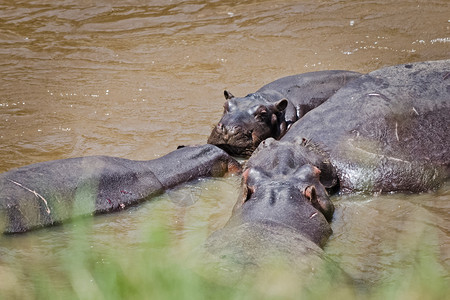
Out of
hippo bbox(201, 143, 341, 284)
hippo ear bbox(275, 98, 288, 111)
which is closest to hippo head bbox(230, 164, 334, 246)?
hippo bbox(201, 143, 341, 284)

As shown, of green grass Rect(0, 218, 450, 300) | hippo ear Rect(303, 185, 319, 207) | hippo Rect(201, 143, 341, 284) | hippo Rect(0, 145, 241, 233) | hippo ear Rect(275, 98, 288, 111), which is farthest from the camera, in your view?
hippo ear Rect(275, 98, 288, 111)

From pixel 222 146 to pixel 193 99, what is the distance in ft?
6.49

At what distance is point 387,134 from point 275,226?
2235 millimetres

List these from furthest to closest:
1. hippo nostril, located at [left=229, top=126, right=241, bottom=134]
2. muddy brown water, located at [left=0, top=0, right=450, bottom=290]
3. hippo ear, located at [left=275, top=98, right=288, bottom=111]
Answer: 1. hippo ear, located at [left=275, top=98, right=288, bottom=111]
2. hippo nostril, located at [left=229, top=126, right=241, bottom=134]
3. muddy brown water, located at [left=0, top=0, right=450, bottom=290]

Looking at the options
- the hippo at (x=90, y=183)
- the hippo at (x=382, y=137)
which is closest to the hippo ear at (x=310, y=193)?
the hippo at (x=382, y=137)

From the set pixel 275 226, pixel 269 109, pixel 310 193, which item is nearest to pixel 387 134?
pixel 310 193

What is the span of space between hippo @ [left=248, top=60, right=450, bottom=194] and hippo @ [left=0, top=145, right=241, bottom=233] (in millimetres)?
788

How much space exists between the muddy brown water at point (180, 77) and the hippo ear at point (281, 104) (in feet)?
2.80

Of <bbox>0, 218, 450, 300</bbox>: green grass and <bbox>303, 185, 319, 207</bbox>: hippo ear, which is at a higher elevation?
<bbox>0, 218, 450, 300</bbox>: green grass

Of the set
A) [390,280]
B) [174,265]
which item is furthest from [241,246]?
[174,265]

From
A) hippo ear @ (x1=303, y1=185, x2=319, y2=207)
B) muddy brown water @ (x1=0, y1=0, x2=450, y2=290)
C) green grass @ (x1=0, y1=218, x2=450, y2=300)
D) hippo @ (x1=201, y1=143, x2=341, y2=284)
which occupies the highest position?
green grass @ (x1=0, y1=218, x2=450, y2=300)

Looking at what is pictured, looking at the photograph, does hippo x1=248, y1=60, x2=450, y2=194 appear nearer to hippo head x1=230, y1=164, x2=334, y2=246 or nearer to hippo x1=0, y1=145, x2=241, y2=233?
hippo head x1=230, y1=164, x2=334, y2=246

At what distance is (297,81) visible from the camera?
28.7 ft

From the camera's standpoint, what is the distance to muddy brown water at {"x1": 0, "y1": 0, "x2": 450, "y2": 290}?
5.47 metres
